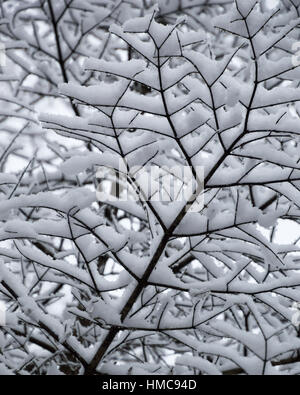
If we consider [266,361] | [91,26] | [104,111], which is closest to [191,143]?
[104,111]

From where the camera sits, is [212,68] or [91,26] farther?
[91,26]

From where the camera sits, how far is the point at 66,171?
126 centimetres

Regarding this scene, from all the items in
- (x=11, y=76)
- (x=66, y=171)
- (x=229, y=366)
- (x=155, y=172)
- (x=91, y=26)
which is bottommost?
(x=229, y=366)

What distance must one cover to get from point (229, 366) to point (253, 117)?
1.25m

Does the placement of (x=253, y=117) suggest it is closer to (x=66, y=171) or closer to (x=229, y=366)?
(x=66, y=171)
